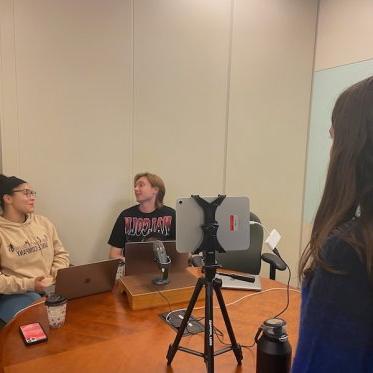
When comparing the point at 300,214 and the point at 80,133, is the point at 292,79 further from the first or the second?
the point at 80,133

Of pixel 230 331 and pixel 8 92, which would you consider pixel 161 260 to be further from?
pixel 8 92

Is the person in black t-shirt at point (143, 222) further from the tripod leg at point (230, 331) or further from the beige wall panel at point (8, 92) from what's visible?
the tripod leg at point (230, 331)

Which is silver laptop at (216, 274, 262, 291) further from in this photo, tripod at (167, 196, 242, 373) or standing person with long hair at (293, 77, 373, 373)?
standing person with long hair at (293, 77, 373, 373)

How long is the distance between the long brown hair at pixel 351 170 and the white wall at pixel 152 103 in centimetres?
240

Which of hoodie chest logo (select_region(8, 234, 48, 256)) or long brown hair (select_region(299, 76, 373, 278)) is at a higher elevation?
long brown hair (select_region(299, 76, 373, 278))

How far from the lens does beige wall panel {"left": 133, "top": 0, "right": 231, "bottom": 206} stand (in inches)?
119

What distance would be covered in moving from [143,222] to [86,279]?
1.12 meters

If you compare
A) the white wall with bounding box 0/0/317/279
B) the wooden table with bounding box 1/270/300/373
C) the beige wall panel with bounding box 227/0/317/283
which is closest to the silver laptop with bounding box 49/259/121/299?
the wooden table with bounding box 1/270/300/373

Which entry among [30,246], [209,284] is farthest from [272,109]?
[209,284]

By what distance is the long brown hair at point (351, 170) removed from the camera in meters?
0.78

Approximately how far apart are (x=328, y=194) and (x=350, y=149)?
0.11 m

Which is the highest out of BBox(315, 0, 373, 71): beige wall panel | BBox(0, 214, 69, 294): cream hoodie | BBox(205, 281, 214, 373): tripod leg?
BBox(315, 0, 373, 71): beige wall panel

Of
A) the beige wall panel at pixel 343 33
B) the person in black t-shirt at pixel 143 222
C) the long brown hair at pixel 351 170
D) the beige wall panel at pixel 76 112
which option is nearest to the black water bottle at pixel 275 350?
the long brown hair at pixel 351 170

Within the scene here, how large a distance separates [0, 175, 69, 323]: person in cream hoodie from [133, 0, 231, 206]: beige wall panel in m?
0.97
